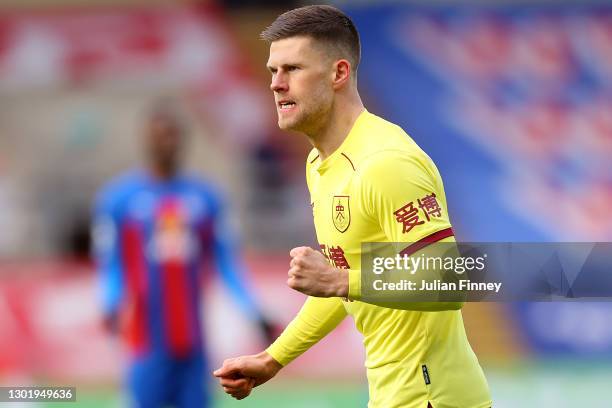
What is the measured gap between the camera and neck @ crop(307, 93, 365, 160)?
464 cm

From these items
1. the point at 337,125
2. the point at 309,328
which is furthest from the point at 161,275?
the point at 337,125

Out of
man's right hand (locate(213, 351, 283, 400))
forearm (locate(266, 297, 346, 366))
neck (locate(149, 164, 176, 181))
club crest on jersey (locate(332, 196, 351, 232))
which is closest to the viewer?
club crest on jersey (locate(332, 196, 351, 232))

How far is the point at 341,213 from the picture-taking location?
4.42 meters

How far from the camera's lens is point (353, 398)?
1109 centimetres

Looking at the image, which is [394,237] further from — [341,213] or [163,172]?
[163,172]

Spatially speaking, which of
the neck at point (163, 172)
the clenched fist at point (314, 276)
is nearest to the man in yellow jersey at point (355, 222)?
the clenched fist at point (314, 276)

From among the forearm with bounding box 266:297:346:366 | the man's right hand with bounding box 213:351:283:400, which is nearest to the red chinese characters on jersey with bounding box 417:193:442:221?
the forearm with bounding box 266:297:346:366

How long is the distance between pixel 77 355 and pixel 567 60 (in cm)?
777

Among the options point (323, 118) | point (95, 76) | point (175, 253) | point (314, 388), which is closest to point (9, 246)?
point (95, 76)

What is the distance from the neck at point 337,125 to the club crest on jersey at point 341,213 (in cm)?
28

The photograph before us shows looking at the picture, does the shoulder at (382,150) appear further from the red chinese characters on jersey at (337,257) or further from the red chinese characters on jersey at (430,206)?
the red chinese characters on jersey at (337,257)

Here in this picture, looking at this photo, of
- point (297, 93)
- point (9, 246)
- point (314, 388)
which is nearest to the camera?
point (297, 93)

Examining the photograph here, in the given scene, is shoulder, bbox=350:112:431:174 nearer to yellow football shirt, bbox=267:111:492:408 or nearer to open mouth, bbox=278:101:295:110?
yellow football shirt, bbox=267:111:492:408

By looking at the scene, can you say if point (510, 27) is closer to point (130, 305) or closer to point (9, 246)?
point (9, 246)
